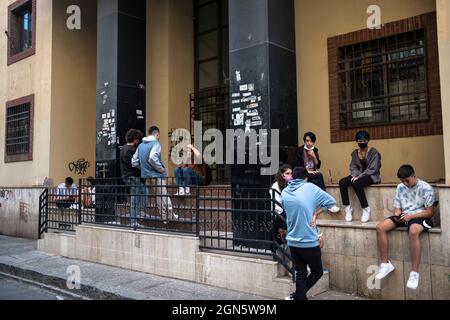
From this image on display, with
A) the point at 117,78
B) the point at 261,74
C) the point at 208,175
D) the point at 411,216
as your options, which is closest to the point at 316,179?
the point at 411,216

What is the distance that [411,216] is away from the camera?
519cm

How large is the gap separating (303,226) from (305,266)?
0.49 metres

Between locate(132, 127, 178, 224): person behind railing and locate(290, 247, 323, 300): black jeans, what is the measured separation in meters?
2.97

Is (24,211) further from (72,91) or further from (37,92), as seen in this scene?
(72,91)

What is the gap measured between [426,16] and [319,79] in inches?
80.6

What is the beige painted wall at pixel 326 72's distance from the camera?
716 centimetres

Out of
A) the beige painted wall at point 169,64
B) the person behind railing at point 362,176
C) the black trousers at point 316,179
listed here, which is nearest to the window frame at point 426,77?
the person behind railing at point 362,176

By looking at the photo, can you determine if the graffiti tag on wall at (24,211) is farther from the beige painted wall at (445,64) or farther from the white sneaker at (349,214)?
the beige painted wall at (445,64)

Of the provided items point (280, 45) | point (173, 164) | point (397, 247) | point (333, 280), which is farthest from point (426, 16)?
point (173, 164)

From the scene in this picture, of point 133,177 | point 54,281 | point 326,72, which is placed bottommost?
point 54,281

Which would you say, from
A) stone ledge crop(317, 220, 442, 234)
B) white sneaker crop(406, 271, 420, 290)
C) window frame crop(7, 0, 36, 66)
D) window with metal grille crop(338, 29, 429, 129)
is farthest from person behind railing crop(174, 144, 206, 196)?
window frame crop(7, 0, 36, 66)

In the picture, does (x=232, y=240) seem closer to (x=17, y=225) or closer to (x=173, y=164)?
(x=173, y=164)

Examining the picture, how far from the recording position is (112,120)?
998 centimetres

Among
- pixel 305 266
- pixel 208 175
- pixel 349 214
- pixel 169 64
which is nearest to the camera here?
pixel 305 266
